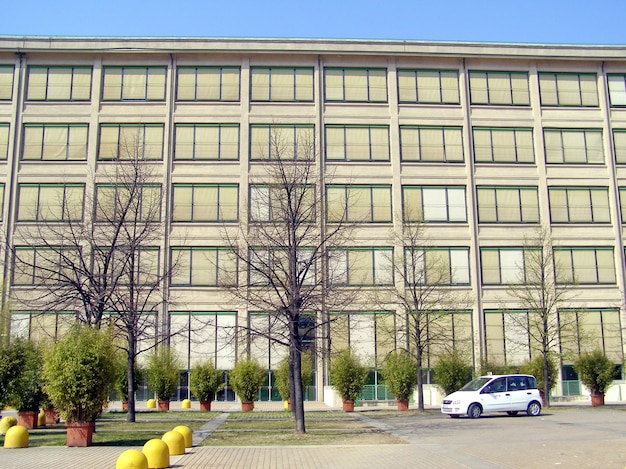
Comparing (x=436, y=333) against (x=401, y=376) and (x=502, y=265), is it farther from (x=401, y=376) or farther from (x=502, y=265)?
(x=401, y=376)

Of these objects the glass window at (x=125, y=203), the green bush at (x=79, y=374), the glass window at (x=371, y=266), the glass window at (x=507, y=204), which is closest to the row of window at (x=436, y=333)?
the glass window at (x=371, y=266)

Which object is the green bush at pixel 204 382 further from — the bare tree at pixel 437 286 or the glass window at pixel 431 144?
the glass window at pixel 431 144

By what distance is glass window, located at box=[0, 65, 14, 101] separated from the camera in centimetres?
4284

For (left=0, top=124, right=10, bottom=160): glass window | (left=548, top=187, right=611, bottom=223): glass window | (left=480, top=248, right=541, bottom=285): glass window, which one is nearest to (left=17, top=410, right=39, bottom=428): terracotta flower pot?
(left=0, top=124, right=10, bottom=160): glass window

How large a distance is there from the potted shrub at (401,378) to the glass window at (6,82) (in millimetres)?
30099

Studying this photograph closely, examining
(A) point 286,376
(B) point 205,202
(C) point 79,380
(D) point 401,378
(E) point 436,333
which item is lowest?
(D) point 401,378

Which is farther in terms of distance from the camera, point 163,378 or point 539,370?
point 539,370

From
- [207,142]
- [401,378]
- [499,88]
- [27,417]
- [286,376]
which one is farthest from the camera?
[499,88]

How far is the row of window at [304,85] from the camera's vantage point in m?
43.1

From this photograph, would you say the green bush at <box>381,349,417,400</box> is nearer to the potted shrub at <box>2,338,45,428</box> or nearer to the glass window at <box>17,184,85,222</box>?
the potted shrub at <box>2,338,45,428</box>

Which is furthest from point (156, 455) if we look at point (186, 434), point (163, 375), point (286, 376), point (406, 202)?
point (406, 202)

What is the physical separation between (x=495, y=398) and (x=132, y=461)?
18066 millimetres

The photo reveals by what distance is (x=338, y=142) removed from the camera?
43312mm

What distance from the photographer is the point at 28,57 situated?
4309 cm
